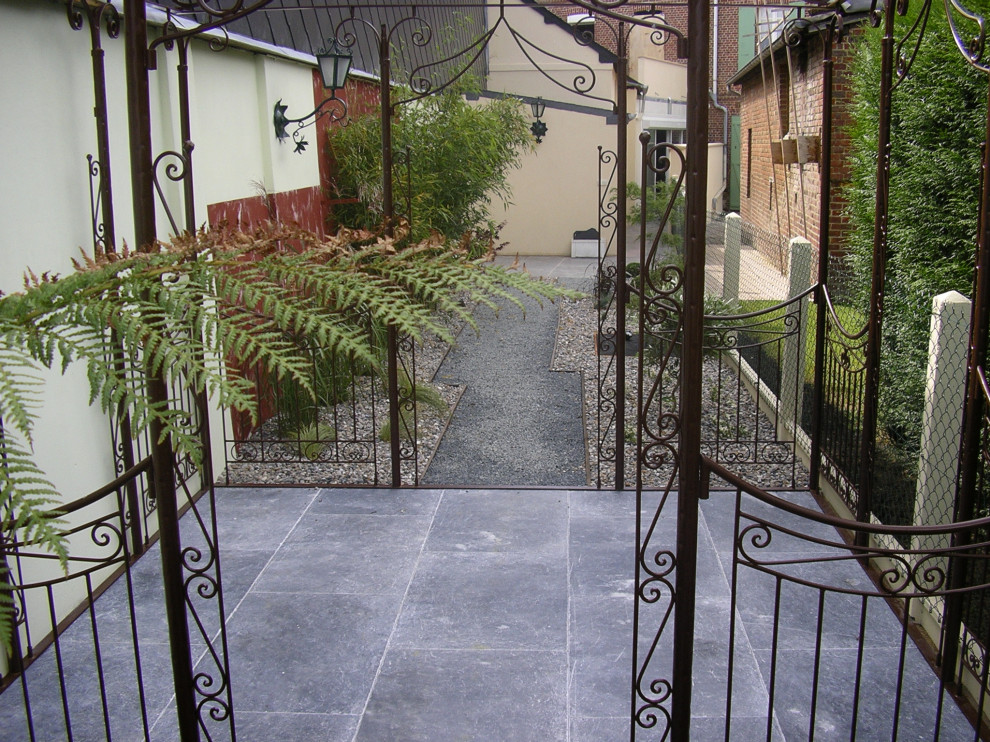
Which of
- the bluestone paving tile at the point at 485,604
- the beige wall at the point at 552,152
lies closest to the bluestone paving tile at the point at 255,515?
the bluestone paving tile at the point at 485,604

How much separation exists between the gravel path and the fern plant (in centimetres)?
299

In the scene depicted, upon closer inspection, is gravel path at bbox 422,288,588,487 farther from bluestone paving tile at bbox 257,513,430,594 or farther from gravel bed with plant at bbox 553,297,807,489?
bluestone paving tile at bbox 257,513,430,594

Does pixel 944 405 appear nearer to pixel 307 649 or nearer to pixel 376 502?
pixel 307 649

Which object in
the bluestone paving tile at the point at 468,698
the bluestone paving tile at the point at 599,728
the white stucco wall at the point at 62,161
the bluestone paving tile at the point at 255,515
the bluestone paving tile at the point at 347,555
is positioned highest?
the white stucco wall at the point at 62,161

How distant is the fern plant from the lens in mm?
1381

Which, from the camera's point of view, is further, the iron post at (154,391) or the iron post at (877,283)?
the iron post at (877,283)

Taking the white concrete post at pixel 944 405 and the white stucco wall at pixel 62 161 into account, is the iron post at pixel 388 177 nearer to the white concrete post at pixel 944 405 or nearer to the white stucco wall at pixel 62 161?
the white stucco wall at pixel 62 161

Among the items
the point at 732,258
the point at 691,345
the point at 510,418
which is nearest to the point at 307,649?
the point at 691,345

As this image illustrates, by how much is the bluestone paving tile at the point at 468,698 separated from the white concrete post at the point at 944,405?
1.74m

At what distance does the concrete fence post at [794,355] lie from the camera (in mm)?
5953

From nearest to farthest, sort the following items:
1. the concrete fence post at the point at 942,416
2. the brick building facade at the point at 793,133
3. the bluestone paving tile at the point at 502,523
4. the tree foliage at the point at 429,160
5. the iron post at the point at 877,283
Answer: the concrete fence post at the point at 942,416
the iron post at the point at 877,283
the bluestone paving tile at the point at 502,523
the tree foliage at the point at 429,160
the brick building facade at the point at 793,133

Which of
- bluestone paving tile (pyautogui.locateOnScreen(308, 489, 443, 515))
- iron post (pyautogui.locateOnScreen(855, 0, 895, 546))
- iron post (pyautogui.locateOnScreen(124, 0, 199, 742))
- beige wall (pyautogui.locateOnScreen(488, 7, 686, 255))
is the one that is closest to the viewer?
iron post (pyautogui.locateOnScreen(124, 0, 199, 742))

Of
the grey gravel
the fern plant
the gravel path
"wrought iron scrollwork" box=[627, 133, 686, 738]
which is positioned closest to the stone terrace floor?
"wrought iron scrollwork" box=[627, 133, 686, 738]

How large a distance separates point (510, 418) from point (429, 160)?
317cm
